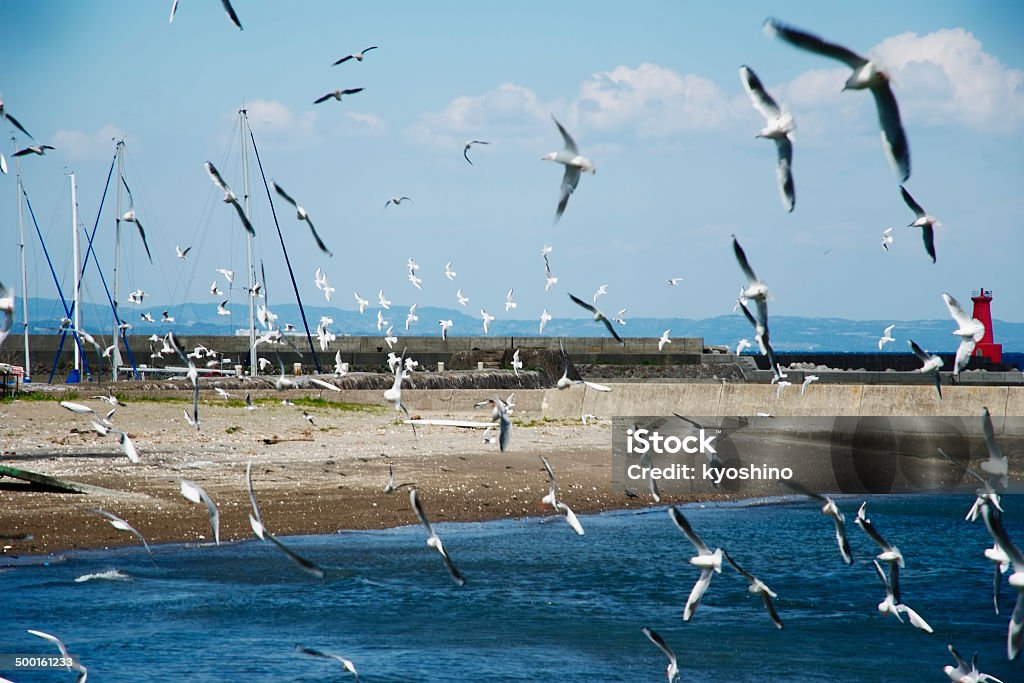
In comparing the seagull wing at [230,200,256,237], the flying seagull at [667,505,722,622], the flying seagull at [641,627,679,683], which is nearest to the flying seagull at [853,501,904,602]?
the flying seagull at [667,505,722,622]

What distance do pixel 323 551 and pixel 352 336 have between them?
3649cm

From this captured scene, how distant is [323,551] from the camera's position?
38.1 feet

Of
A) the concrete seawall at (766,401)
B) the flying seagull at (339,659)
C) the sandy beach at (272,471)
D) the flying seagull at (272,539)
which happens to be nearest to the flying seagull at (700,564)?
the flying seagull at (272,539)

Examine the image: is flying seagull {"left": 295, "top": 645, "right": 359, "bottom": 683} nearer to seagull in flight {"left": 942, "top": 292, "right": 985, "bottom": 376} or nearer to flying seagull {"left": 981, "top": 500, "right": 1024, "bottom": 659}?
flying seagull {"left": 981, "top": 500, "right": 1024, "bottom": 659}

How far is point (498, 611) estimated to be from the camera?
1029 centimetres

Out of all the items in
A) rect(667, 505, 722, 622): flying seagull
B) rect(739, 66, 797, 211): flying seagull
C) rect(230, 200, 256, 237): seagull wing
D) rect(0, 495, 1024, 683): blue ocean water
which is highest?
rect(739, 66, 797, 211): flying seagull

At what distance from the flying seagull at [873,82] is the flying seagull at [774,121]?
0.79m

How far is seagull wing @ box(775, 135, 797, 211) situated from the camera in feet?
16.7

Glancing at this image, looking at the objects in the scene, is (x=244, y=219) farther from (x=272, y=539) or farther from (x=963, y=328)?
(x=963, y=328)

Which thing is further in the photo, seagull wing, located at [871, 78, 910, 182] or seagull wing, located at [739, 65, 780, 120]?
seagull wing, located at [739, 65, 780, 120]

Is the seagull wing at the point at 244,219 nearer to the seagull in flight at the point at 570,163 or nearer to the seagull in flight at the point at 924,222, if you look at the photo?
the seagull in flight at the point at 570,163

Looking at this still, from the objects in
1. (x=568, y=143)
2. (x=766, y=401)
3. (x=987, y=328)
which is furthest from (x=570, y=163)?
(x=987, y=328)

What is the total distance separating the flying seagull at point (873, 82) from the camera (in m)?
4.18

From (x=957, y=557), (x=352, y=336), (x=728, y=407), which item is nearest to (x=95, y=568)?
(x=957, y=557)
